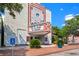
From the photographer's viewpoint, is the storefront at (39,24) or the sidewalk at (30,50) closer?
the sidewalk at (30,50)

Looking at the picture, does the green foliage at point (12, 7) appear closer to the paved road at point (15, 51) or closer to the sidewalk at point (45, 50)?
the paved road at point (15, 51)

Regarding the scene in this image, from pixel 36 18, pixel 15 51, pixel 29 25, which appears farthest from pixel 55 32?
pixel 15 51

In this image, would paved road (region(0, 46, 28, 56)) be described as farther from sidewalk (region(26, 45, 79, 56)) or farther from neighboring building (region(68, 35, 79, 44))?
neighboring building (region(68, 35, 79, 44))

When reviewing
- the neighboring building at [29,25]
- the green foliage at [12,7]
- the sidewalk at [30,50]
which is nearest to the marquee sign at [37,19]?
the neighboring building at [29,25]

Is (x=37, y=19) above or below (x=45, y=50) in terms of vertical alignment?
above

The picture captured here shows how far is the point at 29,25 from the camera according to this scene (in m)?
19.9

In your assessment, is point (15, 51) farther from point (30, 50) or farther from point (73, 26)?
point (73, 26)

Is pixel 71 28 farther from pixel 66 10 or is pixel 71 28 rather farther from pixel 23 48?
pixel 23 48

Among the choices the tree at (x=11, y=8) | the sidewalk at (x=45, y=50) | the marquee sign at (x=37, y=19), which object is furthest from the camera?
the marquee sign at (x=37, y=19)

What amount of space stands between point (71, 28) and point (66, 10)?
780 millimetres

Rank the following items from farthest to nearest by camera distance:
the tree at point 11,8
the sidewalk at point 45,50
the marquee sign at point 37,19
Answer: the marquee sign at point 37,19
the tree at point 11,8
the sidewalk at point 45,50

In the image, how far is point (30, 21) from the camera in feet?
65.6

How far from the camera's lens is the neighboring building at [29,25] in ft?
65.1

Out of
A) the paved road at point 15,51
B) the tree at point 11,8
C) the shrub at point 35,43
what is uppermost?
the tree at point 11,8
